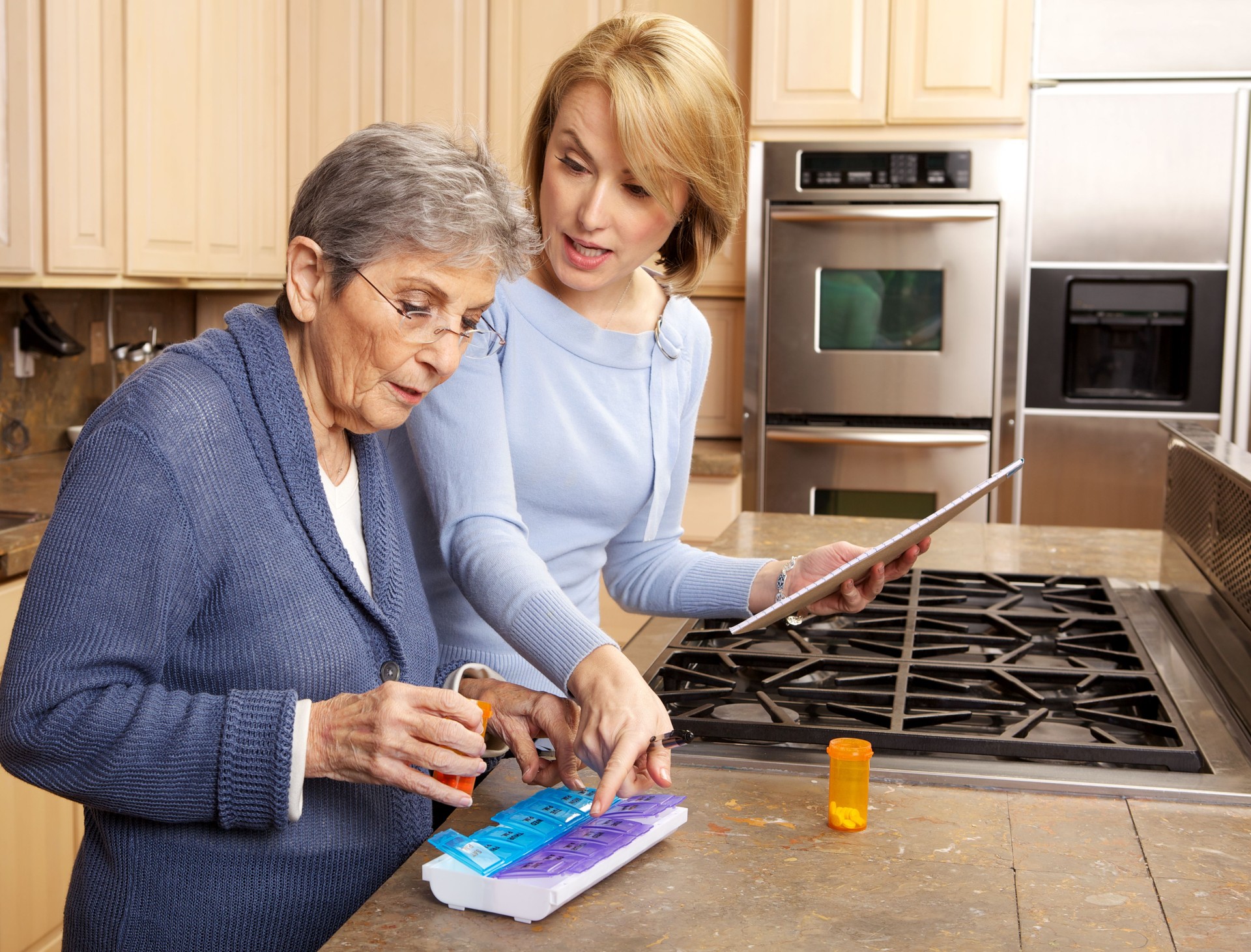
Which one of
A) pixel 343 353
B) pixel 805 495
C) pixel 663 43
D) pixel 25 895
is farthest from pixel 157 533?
pixel 805 495

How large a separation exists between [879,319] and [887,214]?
28 cm


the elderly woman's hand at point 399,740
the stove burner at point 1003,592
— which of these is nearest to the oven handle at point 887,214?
the stove burner at point 1003,592

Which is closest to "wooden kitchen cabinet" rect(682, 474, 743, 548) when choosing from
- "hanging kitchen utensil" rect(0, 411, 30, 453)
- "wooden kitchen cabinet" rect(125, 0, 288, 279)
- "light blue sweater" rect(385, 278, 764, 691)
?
"wooden kitchen cabinet" rect(125, 0, 288, 279)

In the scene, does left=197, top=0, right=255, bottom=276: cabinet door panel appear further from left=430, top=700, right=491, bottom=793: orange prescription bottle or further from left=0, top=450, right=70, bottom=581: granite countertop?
left=430, top=700, right=491, bottom=793: orange prescription bottle

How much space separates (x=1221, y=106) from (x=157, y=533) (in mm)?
2982

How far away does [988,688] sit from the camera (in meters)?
1.45

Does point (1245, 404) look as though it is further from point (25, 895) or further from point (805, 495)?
point (25, 895)

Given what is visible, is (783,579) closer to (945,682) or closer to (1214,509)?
(945,682)

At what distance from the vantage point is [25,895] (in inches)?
86.6

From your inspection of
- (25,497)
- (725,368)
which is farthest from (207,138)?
(725,368)

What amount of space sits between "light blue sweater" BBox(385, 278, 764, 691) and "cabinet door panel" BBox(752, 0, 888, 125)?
194 centimetres

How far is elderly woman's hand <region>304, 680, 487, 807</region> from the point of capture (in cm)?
93

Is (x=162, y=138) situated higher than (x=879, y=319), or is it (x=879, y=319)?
(x=162, y=138)

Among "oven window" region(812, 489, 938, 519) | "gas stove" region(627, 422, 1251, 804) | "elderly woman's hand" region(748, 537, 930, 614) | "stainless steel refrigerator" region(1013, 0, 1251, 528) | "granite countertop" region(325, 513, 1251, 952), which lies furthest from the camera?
"oven window" region(812, 489, 938, 519)
